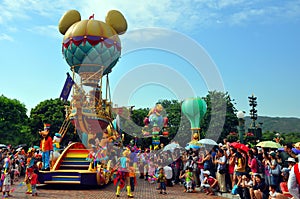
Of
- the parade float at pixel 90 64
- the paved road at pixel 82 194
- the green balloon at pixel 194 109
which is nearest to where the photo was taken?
the paved road at pixel 82 194

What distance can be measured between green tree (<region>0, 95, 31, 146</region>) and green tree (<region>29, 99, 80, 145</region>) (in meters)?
1.25

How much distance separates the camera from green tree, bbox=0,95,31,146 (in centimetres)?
3781

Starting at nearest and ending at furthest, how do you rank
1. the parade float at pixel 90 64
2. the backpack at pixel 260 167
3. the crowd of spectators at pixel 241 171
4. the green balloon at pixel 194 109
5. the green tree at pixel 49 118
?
the crowd of spectators at pixel 241 171 < the backpack at pixel 260 167 < the parade float at pixel 90 64 < the green balloon at pixel 194 109 < the green tree at pixel 49 118

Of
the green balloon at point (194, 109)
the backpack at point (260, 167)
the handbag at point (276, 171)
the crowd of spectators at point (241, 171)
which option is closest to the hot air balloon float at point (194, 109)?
the green balloon at point (194, 109)

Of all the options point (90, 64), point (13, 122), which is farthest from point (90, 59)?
point (13, 122)

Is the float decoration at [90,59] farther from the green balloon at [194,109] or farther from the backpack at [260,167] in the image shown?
the backpack at [260,167]

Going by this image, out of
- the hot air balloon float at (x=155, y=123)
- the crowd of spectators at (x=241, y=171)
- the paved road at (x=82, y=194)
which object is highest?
the hot air balloon float at (x=155, y=123)

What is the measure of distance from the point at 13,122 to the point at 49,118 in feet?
15.4

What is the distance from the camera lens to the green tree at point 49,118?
38562mm

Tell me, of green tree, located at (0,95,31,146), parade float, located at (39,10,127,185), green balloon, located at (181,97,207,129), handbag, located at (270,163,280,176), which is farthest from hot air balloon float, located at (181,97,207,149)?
green tree, located at (0,95,31,146)

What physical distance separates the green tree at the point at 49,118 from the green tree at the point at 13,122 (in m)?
1.25

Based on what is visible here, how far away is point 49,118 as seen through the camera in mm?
39281

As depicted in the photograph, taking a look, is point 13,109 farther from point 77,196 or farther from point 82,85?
point 77,196

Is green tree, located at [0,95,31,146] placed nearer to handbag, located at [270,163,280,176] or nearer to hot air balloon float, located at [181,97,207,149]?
hot air balloon float, located at [181,97,207,149]
